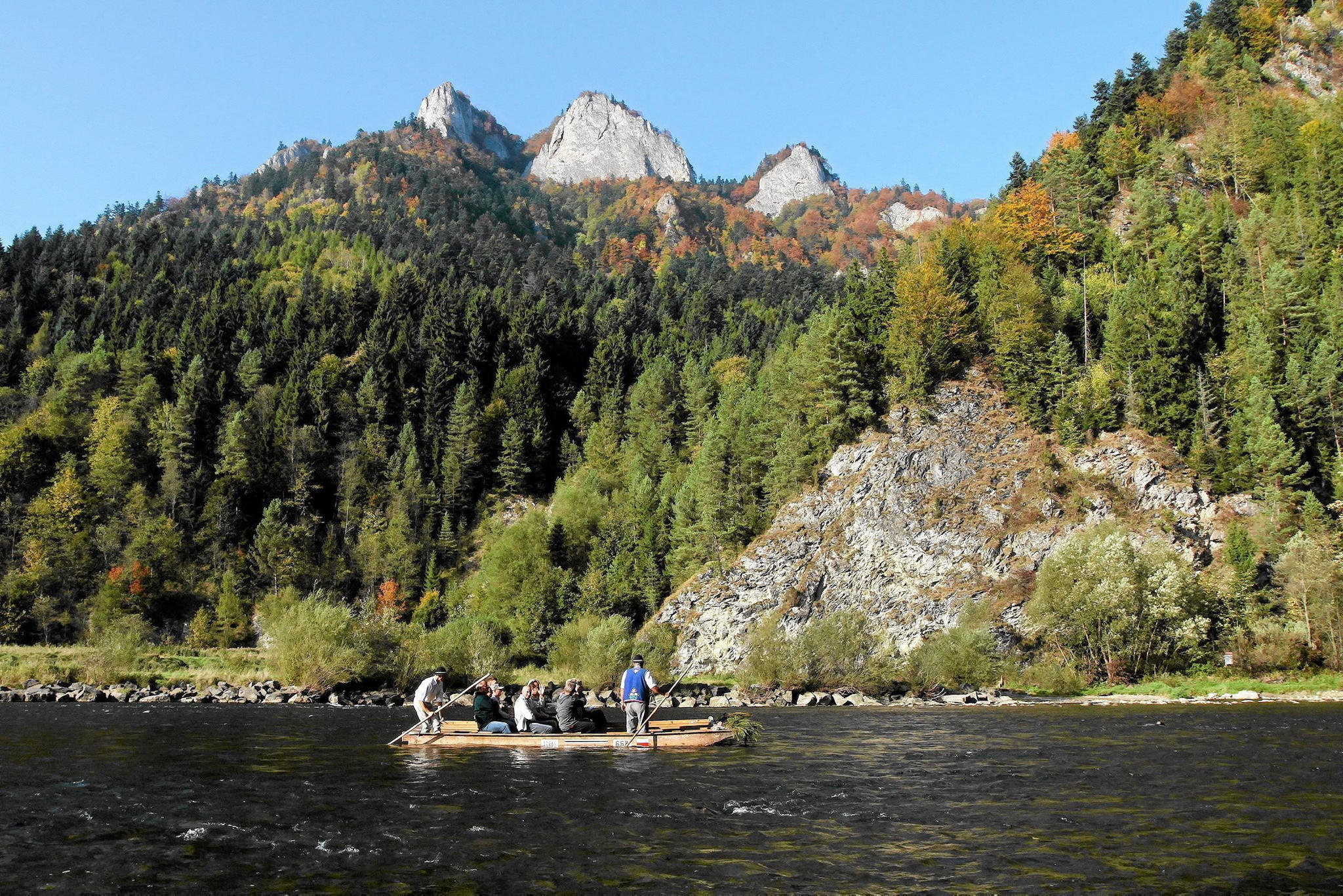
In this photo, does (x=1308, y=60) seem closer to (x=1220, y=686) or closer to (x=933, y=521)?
(x=933, y=521)

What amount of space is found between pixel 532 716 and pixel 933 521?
56.3 metres

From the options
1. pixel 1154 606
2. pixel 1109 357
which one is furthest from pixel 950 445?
pixel 1154 606

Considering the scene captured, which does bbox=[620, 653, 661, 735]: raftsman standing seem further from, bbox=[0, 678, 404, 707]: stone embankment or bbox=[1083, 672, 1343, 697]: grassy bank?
bbox=[1083, 672, 1343, 697]: grassy bank

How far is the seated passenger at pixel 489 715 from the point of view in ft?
114

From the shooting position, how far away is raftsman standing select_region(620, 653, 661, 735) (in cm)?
3484

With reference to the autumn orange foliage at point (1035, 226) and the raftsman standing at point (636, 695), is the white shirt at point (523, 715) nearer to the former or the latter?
the raftsman standing at point (636, 695)

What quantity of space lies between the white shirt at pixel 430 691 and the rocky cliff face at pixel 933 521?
155ft

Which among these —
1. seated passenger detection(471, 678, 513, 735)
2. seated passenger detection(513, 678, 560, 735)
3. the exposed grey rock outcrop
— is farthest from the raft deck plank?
the exposed grey rock outcrop

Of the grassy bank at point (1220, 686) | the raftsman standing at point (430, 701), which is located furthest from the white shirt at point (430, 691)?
the grassy bank at point (1220, 686)

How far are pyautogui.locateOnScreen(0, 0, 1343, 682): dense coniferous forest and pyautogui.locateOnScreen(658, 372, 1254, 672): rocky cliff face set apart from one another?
11.3 ft

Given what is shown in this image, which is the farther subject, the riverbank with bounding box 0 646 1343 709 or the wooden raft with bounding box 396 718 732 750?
the riverbank with bounding box 0 646 1343 709

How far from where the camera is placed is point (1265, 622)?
2466 inches

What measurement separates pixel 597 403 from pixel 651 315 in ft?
110

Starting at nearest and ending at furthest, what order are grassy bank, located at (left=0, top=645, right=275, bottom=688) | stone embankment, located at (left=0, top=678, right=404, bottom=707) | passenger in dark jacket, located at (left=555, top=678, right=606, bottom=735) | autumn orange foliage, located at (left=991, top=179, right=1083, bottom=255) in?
passenger in dark jacket, located at (left=555, top=678, right=606, bottom=735), stone embankment, located at (left=0, top=678, right=404, bottom=707), grassy bank, located at (left=0, top=645, right=275, bottom=688), autumn orange foliage, located at (left=991, top=179, right=1083, bottom=255)
